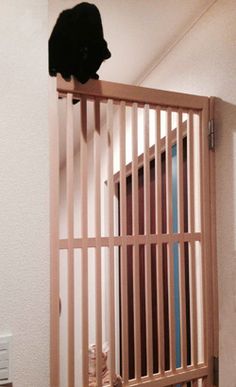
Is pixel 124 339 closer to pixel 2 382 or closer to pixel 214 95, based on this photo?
pixel 2 382

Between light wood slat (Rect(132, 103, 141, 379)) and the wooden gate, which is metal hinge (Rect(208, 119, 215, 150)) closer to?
the wooden gate

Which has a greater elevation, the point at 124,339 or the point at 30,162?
the point at 30,162

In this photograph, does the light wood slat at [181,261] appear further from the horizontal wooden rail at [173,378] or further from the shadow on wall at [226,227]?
the shadow on wall at [226,227]

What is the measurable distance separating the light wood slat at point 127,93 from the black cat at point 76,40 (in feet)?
0.20

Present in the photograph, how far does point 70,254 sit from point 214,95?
841mm

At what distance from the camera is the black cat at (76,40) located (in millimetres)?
987

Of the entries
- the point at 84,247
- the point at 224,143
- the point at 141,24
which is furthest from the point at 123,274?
the point at 141,24

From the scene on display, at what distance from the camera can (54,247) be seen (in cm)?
101

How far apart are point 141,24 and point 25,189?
105 cm

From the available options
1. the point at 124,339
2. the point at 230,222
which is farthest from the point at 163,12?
the point at 124,339

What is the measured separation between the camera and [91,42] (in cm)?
100

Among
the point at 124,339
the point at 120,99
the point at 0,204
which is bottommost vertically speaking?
the point at 124,339

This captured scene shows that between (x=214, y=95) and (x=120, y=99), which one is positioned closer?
(x=120, y=99)

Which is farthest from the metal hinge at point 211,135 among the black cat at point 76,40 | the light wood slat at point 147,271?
the black cat at point 76,40
